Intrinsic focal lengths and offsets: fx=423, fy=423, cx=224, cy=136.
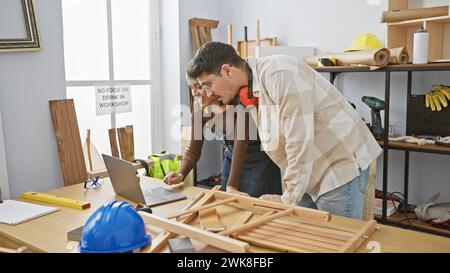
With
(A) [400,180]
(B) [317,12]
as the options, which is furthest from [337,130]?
(B) [317,12]

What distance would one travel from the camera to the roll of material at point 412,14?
2742mm

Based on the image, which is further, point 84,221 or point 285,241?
point 84,221

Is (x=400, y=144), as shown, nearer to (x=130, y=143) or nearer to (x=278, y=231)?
(x=278, y=231)

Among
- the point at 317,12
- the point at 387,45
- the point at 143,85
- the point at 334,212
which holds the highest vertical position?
the point at 317,12

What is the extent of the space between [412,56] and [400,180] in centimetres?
95

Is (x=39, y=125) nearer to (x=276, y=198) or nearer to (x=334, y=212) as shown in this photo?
(x=276, y=198)

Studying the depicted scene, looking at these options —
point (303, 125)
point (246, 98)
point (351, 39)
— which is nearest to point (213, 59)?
point (246, 98)

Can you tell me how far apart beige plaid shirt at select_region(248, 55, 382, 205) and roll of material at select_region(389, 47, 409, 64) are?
121cm

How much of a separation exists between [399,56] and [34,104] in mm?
2304

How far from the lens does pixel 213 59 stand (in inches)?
70.7

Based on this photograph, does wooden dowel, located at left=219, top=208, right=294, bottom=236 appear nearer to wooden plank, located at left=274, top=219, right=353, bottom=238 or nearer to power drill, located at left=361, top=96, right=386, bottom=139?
wooden plank, located at left=274, top=219, right=353, bottom=238

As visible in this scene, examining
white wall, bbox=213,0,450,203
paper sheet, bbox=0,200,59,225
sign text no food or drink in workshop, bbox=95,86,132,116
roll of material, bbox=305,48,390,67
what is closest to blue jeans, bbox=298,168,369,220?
paper sheet, bbox=0,200,59,225

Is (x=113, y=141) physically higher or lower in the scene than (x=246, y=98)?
lower

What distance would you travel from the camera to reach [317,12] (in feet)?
11.5
